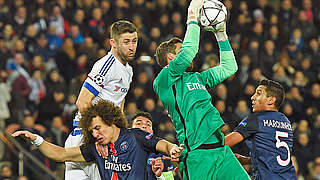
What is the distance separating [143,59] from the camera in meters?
12.7

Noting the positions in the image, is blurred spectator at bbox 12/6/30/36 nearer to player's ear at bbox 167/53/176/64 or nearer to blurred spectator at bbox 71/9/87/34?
blurred spectator at bbox 71/9/87/34

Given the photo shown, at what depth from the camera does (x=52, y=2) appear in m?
14.2

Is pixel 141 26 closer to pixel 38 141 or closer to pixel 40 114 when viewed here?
pixel 40 114

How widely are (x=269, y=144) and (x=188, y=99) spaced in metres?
1.05

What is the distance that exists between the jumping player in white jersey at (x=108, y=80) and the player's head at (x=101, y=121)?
0.45 meters

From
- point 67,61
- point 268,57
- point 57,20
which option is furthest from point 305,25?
point 67,61

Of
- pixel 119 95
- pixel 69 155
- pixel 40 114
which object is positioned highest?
pixel 119 95

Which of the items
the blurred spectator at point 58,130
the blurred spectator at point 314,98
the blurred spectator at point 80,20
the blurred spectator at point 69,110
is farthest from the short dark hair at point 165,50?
the blurred spectator at point 314,98

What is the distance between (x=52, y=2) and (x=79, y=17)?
72cm

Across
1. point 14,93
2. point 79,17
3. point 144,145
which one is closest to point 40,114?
point 14,93

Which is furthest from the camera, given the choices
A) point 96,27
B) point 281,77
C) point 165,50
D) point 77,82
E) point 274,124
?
point 96,27

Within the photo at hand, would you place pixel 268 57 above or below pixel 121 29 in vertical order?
below

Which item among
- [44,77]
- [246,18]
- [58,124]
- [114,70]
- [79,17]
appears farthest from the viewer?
[246,18]

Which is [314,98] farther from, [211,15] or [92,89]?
[92,89]
